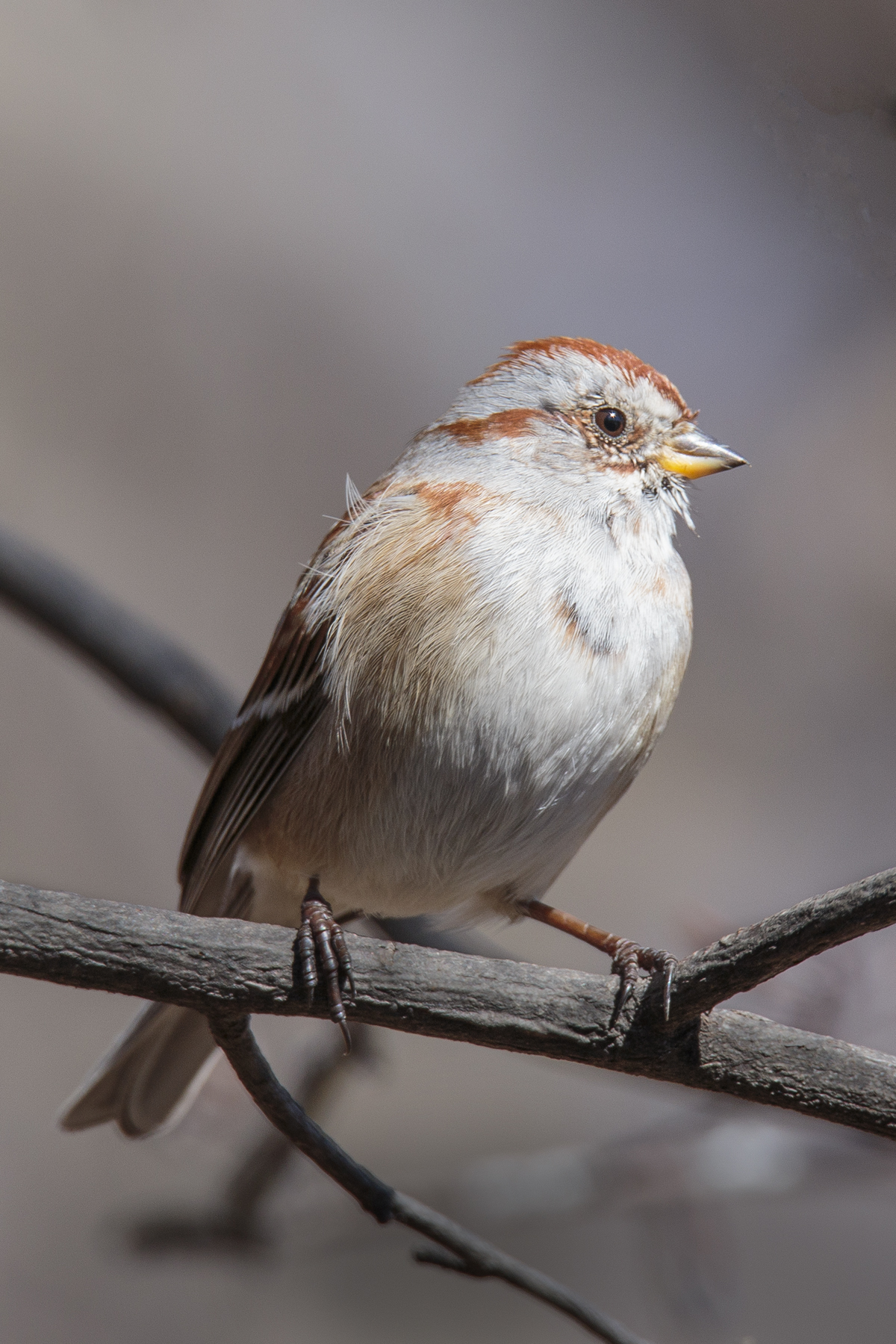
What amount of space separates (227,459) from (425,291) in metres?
0.74

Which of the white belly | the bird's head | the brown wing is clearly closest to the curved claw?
the white belly

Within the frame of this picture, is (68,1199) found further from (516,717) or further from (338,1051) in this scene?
(516,717)

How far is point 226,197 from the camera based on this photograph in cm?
324

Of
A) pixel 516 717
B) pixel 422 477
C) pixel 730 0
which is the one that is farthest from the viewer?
pixel 730 0

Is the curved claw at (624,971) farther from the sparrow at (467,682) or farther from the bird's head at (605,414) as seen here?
the bird's head at (605,414)

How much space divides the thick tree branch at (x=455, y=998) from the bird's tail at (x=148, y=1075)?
0.76 meters

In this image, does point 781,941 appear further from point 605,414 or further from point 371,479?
point 371,479

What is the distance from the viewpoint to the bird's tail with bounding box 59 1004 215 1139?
193 centimetres

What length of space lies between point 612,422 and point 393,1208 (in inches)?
48.8

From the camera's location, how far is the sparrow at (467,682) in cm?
156

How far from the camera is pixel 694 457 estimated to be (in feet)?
6.00

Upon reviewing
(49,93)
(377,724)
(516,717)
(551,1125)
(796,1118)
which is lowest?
(551,1125)

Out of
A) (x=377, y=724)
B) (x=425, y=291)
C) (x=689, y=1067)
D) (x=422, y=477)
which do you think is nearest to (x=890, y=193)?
(x=422, y=477)

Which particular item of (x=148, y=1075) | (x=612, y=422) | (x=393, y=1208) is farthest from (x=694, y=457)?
(x=148, y=1075)
